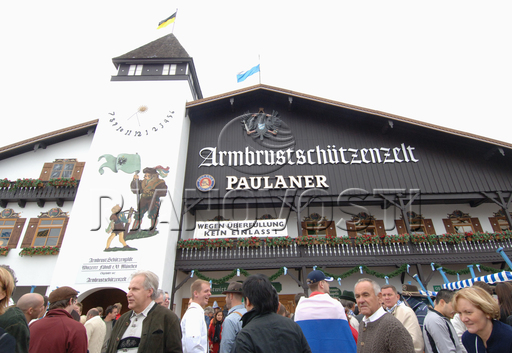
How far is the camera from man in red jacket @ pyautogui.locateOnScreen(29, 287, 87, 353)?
2895 mm

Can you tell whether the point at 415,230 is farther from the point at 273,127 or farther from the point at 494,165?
the point at 273,127

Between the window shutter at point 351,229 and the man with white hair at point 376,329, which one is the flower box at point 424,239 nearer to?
the window shutter at point 351,229

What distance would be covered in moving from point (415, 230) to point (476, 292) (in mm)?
14831

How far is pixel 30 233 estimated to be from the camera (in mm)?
14406

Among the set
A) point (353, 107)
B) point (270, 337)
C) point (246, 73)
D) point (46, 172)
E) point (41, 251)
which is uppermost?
point (246, 73)

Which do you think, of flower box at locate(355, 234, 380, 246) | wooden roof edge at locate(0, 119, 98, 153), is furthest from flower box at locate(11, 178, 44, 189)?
flower box at locate(355, 234, 380, 246)

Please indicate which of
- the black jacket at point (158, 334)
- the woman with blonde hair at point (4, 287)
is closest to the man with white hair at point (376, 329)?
the black jacket at point (158, 334)

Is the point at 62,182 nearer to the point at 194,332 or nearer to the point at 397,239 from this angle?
the point at 194,332

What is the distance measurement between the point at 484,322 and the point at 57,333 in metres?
4.03

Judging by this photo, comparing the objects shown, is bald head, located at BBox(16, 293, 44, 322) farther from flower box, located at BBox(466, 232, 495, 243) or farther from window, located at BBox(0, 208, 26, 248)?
flower box, located at BBox(466, 232, 495, 243)

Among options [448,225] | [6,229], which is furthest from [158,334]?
[448,225]

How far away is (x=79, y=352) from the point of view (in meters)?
3.00

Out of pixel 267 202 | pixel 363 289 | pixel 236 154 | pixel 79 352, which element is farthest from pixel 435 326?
pixel 236 154

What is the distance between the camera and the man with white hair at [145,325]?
9.07 ft
